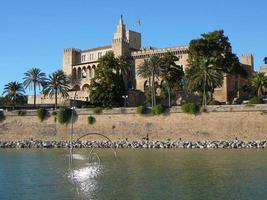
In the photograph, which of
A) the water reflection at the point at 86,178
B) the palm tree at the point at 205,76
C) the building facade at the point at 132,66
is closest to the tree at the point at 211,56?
the palm tree at the point at 205,76

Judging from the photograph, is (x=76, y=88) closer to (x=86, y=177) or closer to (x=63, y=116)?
(x=63, y=116)

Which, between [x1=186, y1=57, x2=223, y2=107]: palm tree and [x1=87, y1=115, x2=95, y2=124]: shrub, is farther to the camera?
[x1=87, y1=115, x2=95, y2=124]: shrub

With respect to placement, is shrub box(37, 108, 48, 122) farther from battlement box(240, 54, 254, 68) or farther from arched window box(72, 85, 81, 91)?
battlement box(240, 54, 254, 68)

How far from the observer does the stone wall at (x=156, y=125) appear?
158ft

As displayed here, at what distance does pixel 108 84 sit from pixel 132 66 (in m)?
12.1

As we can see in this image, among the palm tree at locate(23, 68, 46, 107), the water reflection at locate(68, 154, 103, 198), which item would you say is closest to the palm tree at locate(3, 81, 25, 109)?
the palm tree at locate(23, 68, 46, 107)

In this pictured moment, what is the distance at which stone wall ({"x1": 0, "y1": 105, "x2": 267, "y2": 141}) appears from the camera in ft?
158

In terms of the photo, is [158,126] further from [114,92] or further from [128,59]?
[128,59]

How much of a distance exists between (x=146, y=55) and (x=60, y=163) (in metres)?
42.9

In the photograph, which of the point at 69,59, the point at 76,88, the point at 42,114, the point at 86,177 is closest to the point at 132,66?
the point at 76,88

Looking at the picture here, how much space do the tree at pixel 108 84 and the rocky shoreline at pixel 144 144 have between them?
1275cm

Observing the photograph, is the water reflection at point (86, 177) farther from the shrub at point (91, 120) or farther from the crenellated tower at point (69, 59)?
the crenellated tower at point (69, 59)

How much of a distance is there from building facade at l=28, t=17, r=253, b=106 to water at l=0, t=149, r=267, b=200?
33.5 metres

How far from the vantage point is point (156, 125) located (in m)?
52.0
